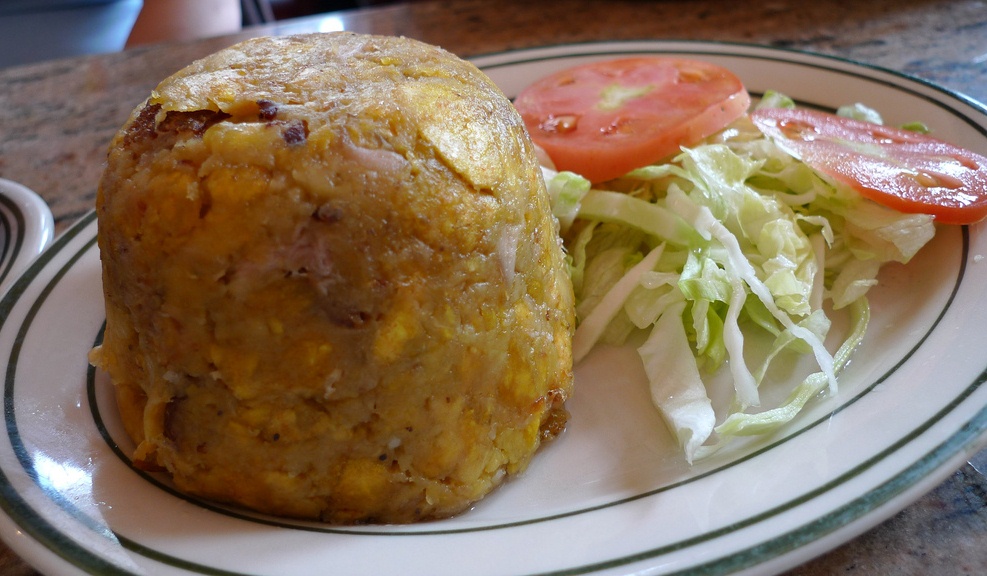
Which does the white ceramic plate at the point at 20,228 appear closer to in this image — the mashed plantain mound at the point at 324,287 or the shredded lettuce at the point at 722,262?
the mashed plantain mound at the point at 324,287

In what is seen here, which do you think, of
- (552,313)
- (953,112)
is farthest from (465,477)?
(953,112)

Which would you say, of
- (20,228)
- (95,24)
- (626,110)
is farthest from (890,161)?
(95,24)

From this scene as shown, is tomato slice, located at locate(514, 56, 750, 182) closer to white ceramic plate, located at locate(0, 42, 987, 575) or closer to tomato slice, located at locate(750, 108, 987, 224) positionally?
tomato slice, located at locate(750, 108, 987, 224)

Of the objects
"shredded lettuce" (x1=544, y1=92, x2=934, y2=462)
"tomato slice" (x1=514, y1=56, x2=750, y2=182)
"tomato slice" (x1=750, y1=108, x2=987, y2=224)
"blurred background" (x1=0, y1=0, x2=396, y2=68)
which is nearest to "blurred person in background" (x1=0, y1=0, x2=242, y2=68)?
"blurred background" (x1=0, y1=0, x2=396, y2=68)

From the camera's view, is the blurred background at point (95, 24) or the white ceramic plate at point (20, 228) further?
the blurred background at point (95, 24)

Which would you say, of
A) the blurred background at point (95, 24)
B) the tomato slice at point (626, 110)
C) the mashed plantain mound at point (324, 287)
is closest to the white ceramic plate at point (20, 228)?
Result: the mashed plantain mound at point (324, 287)

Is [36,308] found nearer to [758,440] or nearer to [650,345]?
[650,345]
